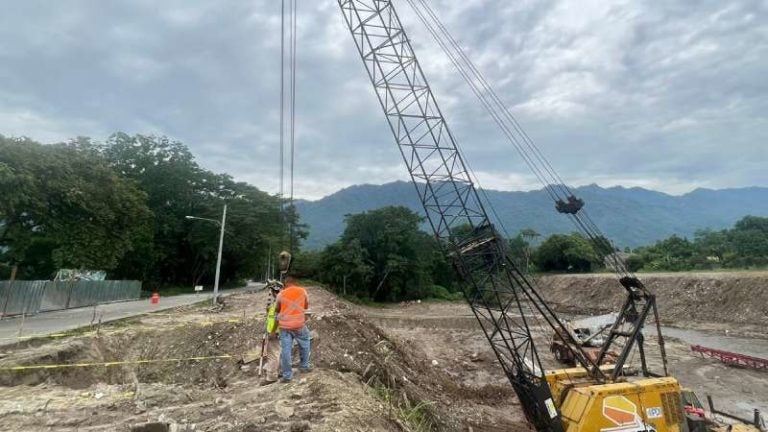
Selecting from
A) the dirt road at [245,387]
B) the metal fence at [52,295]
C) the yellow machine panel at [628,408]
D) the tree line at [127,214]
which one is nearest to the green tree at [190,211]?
the tree line at [127,214]

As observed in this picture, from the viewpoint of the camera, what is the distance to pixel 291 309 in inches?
332

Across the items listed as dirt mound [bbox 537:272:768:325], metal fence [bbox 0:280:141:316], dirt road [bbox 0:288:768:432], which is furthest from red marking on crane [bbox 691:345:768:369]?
metal fence [bbox 0:280:141:316]

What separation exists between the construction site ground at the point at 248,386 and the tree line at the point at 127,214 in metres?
9.77

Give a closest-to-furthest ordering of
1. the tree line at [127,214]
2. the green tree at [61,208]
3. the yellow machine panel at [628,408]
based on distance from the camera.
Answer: the yellow machine panel at [628,408]
the green tree at [61,208]
the tree line at [127,214]

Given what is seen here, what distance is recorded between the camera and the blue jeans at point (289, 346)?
848cm

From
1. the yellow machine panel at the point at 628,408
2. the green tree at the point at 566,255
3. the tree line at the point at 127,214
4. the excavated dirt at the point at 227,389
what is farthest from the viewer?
the green tree at the point at 566,255

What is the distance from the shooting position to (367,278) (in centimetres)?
5288

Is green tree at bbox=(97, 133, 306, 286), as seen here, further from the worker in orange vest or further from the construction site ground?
the worker in orange vest

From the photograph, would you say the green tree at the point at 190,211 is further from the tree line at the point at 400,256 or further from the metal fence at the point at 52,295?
the metal fence at the point at 52,295

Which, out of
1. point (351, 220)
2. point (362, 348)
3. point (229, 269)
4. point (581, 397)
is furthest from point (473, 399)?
point (229, 269)

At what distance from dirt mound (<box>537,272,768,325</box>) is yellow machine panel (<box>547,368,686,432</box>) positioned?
32773 mm

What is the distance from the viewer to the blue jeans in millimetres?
8478

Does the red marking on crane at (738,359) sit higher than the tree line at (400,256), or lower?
lower

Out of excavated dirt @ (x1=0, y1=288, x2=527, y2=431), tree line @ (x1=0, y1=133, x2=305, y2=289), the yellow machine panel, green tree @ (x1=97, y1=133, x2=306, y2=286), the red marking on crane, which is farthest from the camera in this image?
green tree @ (x1=97, y1=133, x2=306, y2=286)
